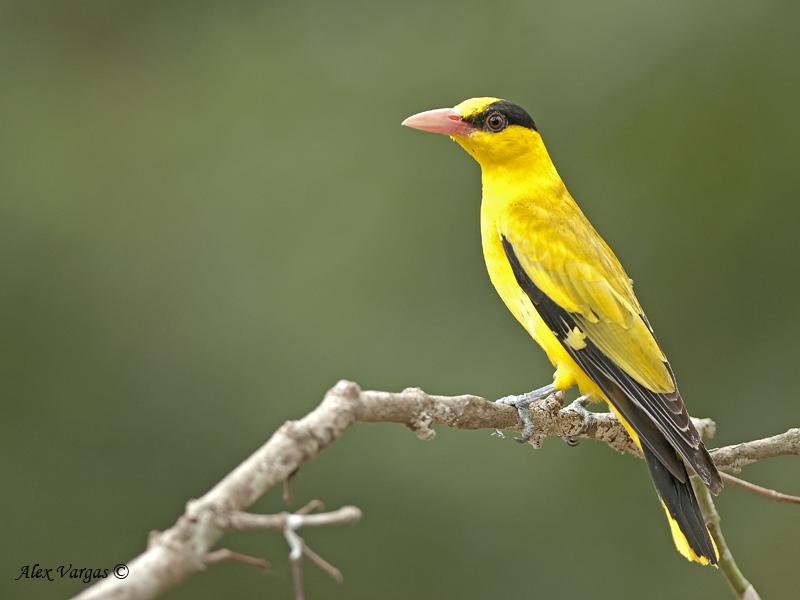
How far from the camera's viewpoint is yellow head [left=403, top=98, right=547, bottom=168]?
9.03ft

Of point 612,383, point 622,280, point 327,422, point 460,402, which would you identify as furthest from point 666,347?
point 327,422

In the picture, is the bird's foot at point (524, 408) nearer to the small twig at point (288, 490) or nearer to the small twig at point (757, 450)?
the small twig at point (757, 450)

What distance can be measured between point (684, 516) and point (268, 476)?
1.43m

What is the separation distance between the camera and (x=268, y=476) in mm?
1144

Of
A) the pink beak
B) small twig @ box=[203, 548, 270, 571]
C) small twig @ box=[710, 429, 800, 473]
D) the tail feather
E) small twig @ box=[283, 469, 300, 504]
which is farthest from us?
the pink beak

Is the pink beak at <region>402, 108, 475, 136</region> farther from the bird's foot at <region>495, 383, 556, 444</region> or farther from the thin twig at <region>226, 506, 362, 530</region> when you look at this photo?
the thin twig at <region>226, 506, 362, 530</region>

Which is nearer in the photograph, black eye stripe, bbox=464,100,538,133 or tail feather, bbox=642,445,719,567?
tail feather, bbox=642,445,719,567

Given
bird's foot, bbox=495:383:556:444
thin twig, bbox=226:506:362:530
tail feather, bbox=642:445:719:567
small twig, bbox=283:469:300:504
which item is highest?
small twig, bbox=283:469:300:504

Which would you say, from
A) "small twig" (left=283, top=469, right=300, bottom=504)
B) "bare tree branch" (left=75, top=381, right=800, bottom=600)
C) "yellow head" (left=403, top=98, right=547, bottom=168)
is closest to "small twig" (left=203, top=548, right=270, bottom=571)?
"bare tree branch" (left=75, top=381, right=800, bottom=600)

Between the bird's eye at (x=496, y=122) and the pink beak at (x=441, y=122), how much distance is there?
0.20 feet

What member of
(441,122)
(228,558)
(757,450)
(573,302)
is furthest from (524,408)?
(228,558)

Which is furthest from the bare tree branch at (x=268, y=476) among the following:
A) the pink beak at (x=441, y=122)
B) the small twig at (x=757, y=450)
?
the pink beak at (x=441, y=122)

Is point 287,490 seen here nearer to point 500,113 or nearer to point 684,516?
point 684,516

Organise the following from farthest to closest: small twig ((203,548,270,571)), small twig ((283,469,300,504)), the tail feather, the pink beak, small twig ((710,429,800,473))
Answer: the pink beak → small twig ((710,429,800,473)) → the tail feather → small twig ((283,469,300,504)) → small twig ((203,548,270,571))
